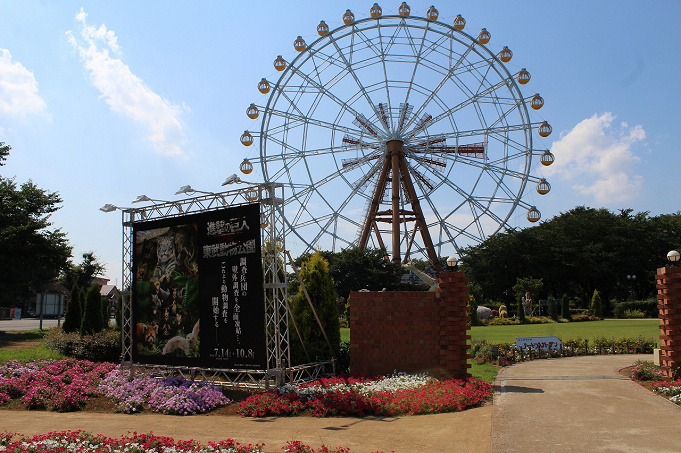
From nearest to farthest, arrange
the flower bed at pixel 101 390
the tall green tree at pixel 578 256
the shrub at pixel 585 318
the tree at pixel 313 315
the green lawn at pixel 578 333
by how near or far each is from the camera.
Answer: the flower bed at pixel 101 390 < the tree at pixel 313 315 < the green lawn at pixel 578 333 < the shrub at pixel 585 318 < the tall green tree at pixel 578 256

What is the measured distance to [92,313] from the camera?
2061cm

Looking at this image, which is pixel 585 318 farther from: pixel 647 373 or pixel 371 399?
pixel 371 399

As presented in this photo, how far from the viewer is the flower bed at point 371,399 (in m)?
9.14

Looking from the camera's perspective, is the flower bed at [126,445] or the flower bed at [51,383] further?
the flower bed at [51,383]

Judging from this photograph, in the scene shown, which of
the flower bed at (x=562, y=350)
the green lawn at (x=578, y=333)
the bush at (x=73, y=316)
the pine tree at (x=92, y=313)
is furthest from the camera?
the bush at (x=73, y=316)

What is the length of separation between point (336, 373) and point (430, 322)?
8.51 feet

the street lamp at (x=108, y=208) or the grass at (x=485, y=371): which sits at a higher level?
the street lamp at (x=108, y=208)

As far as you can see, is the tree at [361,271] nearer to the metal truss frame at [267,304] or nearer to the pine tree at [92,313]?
the pine tree at [92,313]

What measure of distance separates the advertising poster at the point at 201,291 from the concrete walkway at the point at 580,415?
490 cm

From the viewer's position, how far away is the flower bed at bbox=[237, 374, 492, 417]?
30.0 feet

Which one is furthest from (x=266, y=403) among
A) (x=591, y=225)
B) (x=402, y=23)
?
(x=591, y=225)

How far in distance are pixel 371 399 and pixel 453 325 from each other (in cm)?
274

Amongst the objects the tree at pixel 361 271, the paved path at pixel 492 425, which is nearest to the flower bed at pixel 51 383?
the paved path at pixel 492 425

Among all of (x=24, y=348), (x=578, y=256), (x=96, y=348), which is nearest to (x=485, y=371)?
(x=96, y=348)
